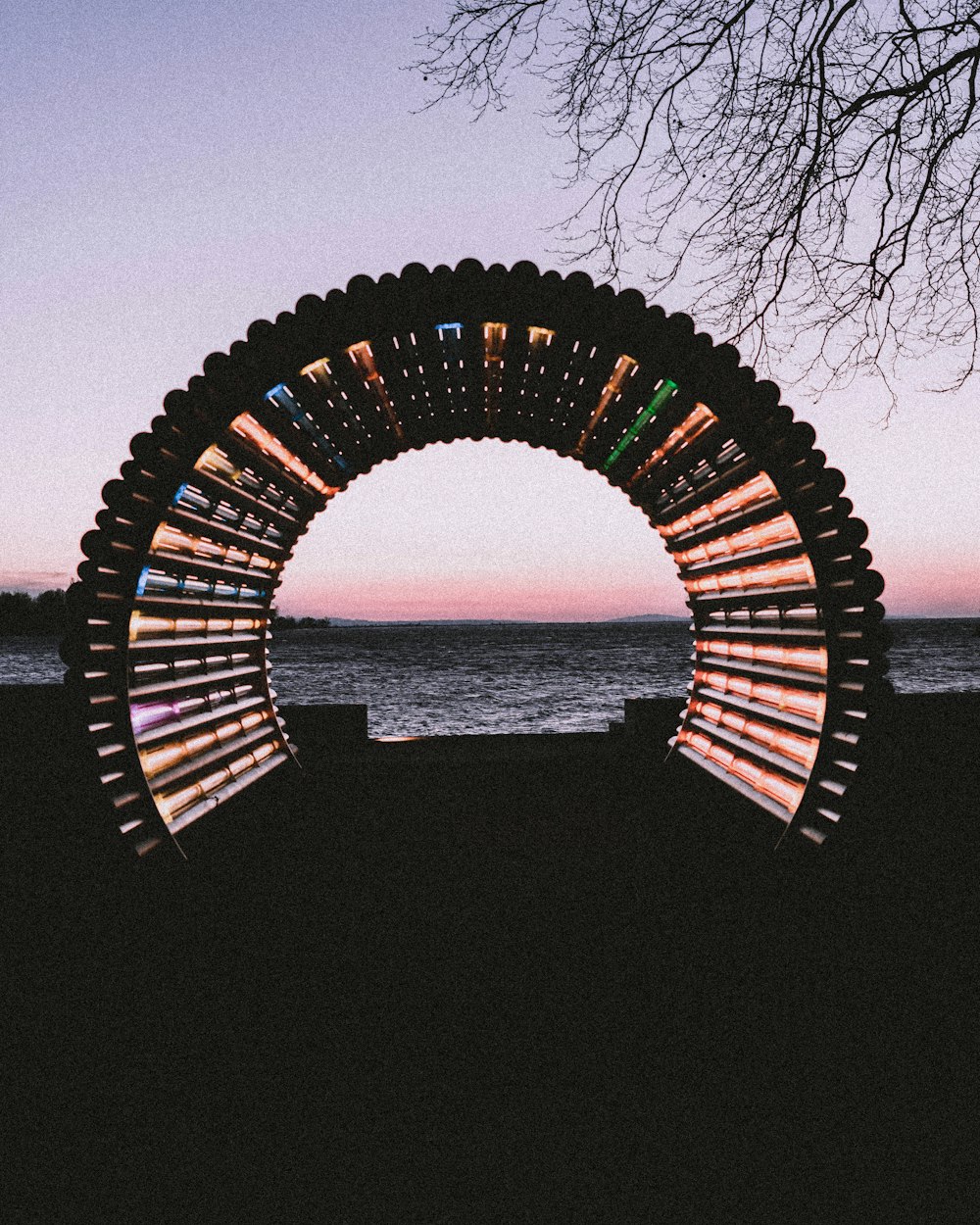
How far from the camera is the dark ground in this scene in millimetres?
2441

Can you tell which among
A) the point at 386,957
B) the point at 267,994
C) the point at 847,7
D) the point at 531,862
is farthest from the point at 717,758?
the point at 847,7

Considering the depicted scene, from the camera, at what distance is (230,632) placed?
6.94m

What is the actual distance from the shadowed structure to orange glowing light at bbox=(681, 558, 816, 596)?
3cm

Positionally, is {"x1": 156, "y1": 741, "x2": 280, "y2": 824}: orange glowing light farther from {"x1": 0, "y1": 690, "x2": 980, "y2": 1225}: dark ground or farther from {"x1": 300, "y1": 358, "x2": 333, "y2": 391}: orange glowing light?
{"x1": 300, "y1": 358, "x2": 333, "y2": 391}: orange glowing light

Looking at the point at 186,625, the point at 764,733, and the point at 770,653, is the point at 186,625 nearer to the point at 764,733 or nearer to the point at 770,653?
the point at 770,653

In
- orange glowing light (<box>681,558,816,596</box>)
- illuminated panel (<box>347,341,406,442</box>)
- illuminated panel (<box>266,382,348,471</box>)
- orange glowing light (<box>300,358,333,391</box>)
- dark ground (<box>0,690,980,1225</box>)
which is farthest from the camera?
orange glowing light (<box>681,558,816,596</box>)

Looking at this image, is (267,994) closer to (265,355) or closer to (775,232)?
(265,355)

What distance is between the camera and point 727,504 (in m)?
5.56

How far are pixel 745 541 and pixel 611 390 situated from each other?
1721mm

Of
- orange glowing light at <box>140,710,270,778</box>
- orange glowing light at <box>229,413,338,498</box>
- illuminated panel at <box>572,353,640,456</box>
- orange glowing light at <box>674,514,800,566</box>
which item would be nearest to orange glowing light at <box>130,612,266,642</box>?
orange glowing light at <box>140,710,270,778</box>

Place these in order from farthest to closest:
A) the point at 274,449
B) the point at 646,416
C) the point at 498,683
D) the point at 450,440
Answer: the point at 498,683
the point at 450,440
the point at 274,449
the point at 646,416

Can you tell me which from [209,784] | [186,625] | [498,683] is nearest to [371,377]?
[186,625]

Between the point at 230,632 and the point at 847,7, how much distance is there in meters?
8.68

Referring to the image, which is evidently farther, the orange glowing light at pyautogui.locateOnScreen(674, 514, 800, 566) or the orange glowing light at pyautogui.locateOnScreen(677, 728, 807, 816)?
the orange glowing light at pyautogui.locateOnScreen(677, 728, 807, 816)
